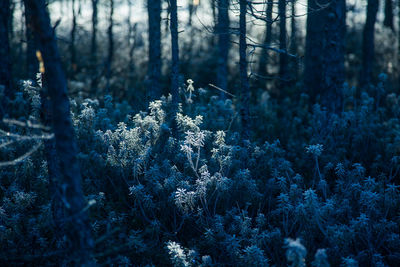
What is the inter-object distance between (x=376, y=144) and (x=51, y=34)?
26.2ft

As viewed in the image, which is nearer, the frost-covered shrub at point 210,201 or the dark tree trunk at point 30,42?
the dark tree trunk at point 30,42

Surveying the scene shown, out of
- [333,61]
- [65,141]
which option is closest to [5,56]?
[65,141]

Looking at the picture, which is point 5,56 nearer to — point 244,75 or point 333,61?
point 244,75

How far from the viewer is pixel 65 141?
421 cm

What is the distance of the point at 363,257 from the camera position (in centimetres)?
555

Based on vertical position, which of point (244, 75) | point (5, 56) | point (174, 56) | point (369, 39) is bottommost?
point (244, 75)

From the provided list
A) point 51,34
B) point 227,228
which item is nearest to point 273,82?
point 227,228

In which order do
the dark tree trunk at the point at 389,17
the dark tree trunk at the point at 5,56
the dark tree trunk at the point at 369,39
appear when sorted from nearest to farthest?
the dark tree trunk at the point at 5,56
the dark tree trunk at the point at 369,39
the dark tree trunk at the point at 389,17

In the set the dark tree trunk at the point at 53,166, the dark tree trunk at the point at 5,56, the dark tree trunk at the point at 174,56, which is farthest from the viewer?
the dark tree trunk at the point at 5,56

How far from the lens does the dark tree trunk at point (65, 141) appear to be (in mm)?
4121

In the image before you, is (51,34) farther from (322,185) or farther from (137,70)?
(137,70)

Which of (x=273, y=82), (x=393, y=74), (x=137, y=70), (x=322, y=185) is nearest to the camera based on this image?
(x=322, y=185)

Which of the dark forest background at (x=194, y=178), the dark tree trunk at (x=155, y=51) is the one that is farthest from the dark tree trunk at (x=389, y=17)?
the dark tree trunk at (x=155, y=51)

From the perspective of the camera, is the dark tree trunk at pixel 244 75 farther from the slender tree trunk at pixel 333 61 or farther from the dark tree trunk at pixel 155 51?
the dark tree trunk at pixel 155 51
